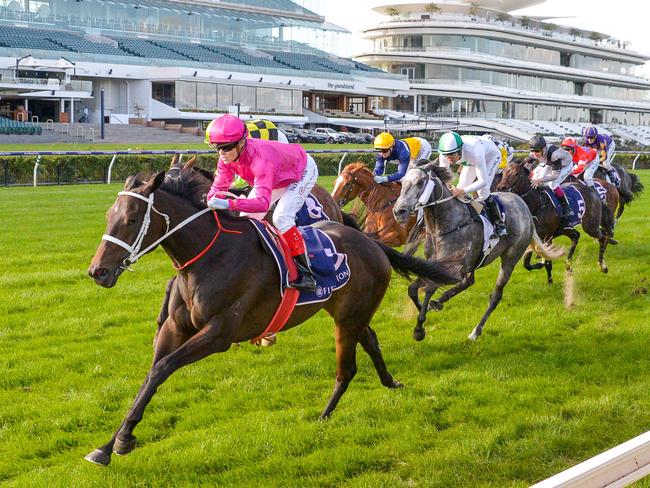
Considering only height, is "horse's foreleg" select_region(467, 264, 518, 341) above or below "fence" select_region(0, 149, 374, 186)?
below

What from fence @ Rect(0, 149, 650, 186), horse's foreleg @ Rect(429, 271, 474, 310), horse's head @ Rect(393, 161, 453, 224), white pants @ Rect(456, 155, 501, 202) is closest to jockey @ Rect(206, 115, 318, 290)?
horse's head @ Rect(393, 161, 453, 224)

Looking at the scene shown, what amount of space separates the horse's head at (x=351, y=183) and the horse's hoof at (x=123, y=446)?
5000 millimetres

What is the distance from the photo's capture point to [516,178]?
8.46 m

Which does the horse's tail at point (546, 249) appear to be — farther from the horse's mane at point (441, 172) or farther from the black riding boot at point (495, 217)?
the horse's mane at point (441, 172)

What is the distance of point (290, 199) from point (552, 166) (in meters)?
4.84

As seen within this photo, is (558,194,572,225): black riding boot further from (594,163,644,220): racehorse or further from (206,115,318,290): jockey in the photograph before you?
(206,115,318,290): jockey

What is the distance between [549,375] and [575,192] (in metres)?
4.23

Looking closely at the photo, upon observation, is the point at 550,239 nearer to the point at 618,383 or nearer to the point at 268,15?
the point at 618,383

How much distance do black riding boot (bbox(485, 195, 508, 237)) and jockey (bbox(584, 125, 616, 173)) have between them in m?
4.44

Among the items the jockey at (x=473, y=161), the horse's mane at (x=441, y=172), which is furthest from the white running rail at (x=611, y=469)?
the jockey at (x=473, y=161)

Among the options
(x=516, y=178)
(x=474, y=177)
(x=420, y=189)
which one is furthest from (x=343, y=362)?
(x=516, y=178)

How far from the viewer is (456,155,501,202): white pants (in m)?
6.77

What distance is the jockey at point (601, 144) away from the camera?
1080cm

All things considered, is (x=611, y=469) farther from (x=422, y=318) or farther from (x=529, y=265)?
(x=529, y=265)
